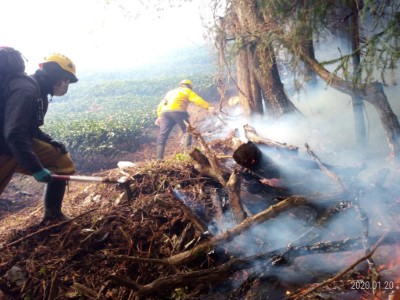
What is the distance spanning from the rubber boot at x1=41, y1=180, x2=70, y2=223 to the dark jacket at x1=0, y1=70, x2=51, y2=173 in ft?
1.91

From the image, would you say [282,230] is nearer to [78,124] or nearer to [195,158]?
[195,158]

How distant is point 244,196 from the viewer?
3.95 m

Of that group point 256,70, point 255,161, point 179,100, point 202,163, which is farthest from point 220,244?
point 179,100

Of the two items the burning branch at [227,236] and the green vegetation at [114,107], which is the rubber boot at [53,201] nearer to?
the burning branch at [227,236]

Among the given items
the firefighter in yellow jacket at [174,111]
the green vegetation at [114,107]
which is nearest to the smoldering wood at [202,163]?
the green vegetation at [114,107]

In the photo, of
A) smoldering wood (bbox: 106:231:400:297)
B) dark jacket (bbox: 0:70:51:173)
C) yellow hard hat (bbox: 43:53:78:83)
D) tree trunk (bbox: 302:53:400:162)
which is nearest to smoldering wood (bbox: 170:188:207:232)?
smoldering wood (bbox: 106:231:400:297)

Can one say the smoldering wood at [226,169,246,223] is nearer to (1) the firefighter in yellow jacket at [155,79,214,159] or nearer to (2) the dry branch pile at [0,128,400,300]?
(2) the dry branch pile at [0,128,400,300]

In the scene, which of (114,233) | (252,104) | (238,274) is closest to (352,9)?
(252,104)

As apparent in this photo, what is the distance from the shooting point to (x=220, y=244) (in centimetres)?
279

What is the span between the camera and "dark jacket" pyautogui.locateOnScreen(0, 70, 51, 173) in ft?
10.4

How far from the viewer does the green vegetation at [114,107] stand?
9641mm

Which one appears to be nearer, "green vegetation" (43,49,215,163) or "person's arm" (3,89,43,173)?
"person's arm" (3,89,43,173)

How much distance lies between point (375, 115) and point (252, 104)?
2670mm

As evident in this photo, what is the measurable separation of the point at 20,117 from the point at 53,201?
4.23ft
